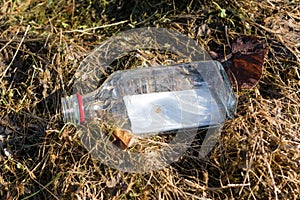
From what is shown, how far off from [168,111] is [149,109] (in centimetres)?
8

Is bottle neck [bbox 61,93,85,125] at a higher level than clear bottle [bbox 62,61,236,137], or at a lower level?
higher

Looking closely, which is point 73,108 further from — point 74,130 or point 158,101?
point 158,101

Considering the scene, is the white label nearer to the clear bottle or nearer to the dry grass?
the clear bottle

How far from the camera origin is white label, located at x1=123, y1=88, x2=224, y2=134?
216cm

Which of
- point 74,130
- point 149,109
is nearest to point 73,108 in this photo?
point 74,130

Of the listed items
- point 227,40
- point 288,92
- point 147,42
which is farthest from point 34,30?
point 288,92

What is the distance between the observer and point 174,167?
2133mm

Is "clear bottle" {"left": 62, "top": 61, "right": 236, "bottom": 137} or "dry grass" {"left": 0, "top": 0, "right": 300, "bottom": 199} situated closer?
"dry grass" {"left": 0, "top": 0, "right": 300, "bottom": 199}

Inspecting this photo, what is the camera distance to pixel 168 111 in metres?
2.17

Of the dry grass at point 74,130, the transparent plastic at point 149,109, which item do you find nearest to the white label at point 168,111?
the transparent plastic at point 149,109

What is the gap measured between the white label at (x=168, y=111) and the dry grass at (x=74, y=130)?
124 millimetres

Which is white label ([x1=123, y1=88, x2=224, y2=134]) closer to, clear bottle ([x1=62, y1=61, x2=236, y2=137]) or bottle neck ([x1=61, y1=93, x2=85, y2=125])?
clear bottle ([x1=62, y1=61, x2=236, y2=137])

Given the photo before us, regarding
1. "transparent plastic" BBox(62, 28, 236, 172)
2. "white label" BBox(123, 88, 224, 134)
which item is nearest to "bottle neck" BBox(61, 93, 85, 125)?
"transparent plastic" BBox(62, 28, 236, 172)

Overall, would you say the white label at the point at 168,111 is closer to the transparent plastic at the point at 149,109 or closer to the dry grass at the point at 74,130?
the transparent plastic at the point at 149,109
